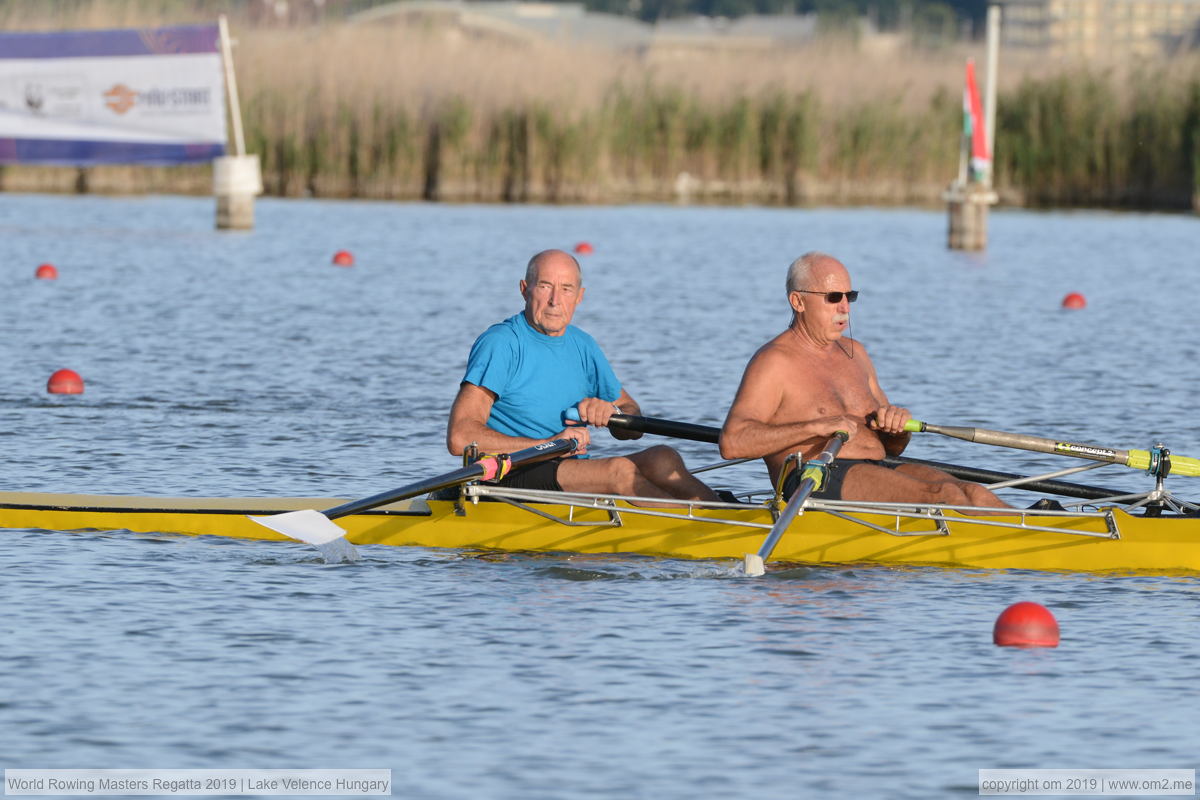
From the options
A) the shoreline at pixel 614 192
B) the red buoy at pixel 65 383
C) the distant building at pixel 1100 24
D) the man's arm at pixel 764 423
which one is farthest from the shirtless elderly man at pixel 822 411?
the distant building at pixel 1100 24

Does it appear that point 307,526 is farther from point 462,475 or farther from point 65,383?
point 65,383

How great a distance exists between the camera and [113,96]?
2836 centimetres

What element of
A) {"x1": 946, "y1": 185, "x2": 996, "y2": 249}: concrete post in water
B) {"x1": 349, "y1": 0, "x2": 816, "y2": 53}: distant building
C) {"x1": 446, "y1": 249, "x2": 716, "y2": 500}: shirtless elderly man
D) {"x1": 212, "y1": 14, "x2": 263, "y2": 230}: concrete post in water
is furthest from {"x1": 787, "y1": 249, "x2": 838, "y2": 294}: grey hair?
{"x1": 349, "y1": 0, "x2": 816, "y2": 53}: distant building

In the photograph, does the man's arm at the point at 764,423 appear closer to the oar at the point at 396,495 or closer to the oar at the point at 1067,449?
the oar at the point at 1067,449

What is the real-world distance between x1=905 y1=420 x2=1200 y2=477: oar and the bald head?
728 millimetres

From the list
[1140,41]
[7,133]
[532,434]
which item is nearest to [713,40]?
[1140,41]

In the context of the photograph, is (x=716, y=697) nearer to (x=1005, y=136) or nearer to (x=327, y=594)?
(x=327, y=594)

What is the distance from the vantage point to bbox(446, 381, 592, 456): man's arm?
9172mm

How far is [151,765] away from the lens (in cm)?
631

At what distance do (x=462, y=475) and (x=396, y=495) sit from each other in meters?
0.40

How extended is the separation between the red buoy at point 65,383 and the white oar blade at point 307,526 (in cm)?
589

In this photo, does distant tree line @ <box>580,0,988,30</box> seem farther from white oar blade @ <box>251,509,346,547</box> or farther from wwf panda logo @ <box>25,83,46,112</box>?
white oar blade @ <box>251,509,346,547</box>

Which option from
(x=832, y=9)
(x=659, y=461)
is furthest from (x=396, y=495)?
(x=832, y=9)

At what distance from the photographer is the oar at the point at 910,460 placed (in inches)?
368
